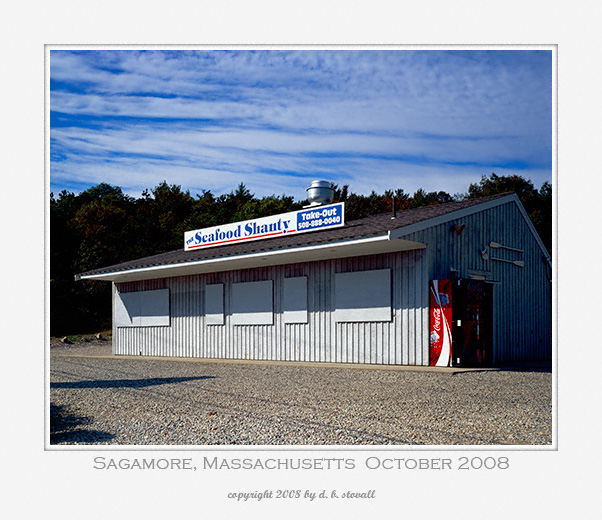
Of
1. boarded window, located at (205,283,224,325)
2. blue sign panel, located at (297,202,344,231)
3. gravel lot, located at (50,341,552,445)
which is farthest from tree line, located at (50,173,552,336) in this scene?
gravel lot, located at (50,341,552,445)

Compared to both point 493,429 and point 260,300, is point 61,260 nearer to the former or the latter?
point 260,300

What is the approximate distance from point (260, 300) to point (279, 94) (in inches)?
300

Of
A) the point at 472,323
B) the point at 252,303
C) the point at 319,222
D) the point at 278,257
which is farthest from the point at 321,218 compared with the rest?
the point at 472,323

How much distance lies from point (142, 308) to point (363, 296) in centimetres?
858

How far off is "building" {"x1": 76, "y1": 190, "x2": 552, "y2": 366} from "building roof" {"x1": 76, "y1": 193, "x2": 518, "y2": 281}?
0.04 m

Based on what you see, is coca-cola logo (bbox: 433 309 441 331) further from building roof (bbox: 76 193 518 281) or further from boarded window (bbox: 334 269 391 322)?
building roof (bbox: 76 193 518 281)

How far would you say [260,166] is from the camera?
77.9 feet

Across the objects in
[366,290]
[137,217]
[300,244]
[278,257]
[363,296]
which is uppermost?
[137,217]

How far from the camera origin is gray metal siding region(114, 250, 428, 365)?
12.4 metres

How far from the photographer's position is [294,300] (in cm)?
1465

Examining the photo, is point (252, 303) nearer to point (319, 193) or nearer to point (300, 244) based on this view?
point (300, 244)

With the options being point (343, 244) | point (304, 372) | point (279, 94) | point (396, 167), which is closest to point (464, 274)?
point (343, 244)

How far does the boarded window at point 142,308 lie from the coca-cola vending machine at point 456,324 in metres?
9.04

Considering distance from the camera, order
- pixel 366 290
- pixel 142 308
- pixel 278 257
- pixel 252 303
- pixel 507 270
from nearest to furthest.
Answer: pixel 366 290 < pixel 278 257 < pixel 507 270 < pixel 252 303 < pixel 142 308
